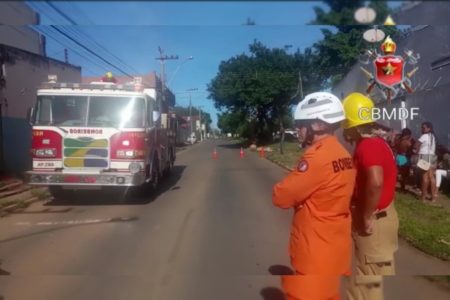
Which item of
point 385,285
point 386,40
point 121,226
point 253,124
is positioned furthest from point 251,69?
point 385,285

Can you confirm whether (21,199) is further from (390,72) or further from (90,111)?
(390,72)

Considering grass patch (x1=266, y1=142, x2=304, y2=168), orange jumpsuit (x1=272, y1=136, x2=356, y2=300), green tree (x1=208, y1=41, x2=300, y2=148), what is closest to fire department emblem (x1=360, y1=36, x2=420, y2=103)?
green tree (x1=208, y1=41, x2=300, y2=148)

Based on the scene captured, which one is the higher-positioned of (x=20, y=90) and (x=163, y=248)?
(x=20, y=90)

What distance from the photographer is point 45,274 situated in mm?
3750

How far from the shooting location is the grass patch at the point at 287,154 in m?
3.13

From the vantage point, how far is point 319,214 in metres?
2.43

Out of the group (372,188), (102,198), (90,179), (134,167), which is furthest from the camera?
(134,167)

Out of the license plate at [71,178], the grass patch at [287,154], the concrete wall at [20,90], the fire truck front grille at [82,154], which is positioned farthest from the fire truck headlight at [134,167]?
the grass patch at [287,154]

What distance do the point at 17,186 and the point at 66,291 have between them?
2.96 ft

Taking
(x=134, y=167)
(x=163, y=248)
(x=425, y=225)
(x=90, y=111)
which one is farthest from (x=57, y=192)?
(x=425, y=225)

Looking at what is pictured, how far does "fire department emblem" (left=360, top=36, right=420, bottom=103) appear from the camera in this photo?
2.97 meters

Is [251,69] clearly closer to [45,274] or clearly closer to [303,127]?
[303,127]

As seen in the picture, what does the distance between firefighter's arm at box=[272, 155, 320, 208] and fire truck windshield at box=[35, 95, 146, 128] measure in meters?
1.83

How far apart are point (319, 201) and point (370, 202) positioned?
1.66 ft
